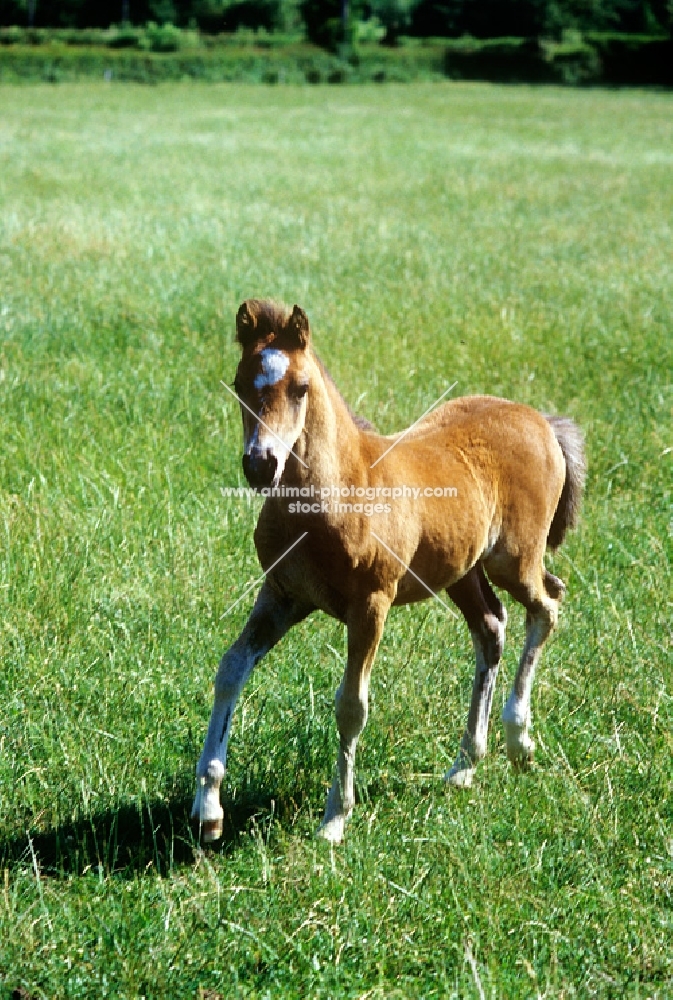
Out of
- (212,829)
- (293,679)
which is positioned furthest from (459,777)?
(212,829)

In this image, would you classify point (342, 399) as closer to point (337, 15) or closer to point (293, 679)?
point (293, 679)

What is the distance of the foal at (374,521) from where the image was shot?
293cm

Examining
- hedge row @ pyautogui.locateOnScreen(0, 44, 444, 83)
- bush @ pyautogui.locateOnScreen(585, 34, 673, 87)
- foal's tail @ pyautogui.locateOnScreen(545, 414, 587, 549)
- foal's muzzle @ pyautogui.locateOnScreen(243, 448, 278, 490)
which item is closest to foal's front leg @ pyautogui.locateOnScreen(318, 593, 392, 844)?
foal's muzzle @ pyautogui.locateOnScreen(243, 448, 278, 490)

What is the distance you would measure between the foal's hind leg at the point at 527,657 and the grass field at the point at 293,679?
96 millimetres

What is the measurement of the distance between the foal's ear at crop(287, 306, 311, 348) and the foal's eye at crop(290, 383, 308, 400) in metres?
0.11

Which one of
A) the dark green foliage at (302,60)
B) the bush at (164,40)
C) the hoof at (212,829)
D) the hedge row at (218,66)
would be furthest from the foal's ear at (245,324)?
the bush at (164,40)

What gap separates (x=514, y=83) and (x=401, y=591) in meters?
55.2

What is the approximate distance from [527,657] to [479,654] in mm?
155

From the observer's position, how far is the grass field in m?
2.96

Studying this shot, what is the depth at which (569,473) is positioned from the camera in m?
4.04

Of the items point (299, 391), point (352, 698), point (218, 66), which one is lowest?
point (352, 698)

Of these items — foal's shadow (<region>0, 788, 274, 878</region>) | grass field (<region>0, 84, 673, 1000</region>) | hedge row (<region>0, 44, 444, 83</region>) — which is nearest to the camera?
grass field (<region>0, 84, 673, 1000</region>)

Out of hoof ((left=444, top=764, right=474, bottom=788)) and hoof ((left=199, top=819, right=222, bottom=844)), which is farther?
hoof ((left=444, top=764, right=474, bottom=788))

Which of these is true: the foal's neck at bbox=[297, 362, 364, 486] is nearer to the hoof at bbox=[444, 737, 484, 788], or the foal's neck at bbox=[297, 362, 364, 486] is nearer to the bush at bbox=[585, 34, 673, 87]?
the hoof at bbox=[444, 737, 484, 788]
